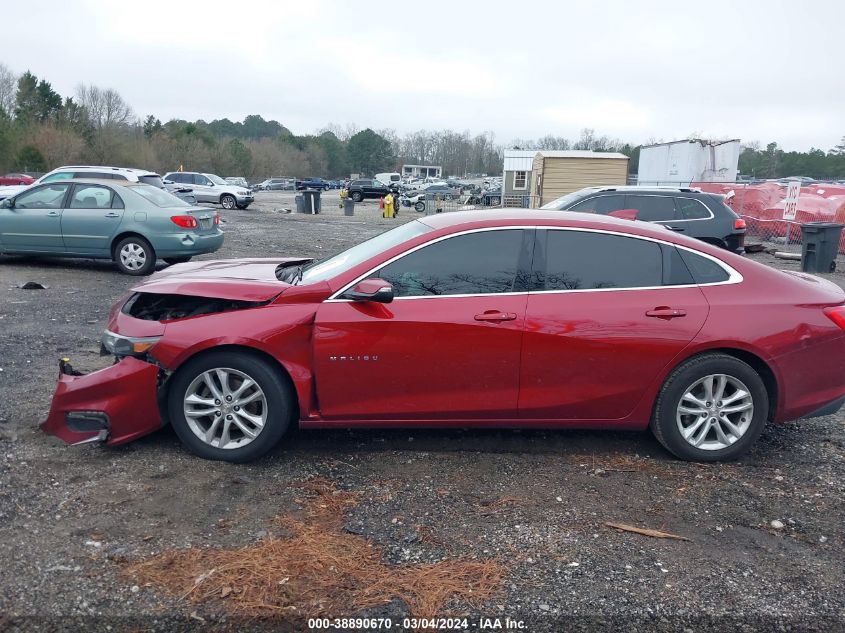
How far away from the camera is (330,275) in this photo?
4641mm

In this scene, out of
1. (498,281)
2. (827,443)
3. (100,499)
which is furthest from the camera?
(827,443)

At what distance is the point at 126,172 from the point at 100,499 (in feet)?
59.9

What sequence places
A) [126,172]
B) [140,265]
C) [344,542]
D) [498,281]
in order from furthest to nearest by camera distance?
[126,172] < [140,265] < [498,281] < [344,542]

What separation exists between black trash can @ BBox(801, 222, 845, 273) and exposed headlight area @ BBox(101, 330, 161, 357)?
13947 mm

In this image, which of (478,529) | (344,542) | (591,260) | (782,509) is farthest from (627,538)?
(591,260)

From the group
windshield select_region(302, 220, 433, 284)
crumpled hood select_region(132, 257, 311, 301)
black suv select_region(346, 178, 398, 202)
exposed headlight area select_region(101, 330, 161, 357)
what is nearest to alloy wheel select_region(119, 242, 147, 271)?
crumpled hood select_region(132, 257, 311, 301)

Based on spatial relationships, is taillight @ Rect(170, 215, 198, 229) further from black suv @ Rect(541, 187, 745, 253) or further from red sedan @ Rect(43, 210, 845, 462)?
red sedan @ Rect(43, 210, 845, 462)

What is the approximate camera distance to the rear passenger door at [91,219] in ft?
37.3

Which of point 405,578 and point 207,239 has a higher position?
point 207,239

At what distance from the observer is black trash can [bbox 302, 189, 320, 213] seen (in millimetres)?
32938

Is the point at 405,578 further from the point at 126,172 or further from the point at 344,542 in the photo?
the point at 126,172

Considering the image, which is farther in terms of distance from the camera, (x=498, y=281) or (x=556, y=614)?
(x=498, y=281)

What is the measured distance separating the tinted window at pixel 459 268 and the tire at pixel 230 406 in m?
0.95

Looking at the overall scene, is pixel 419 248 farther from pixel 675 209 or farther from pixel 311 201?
pixel 311 201
